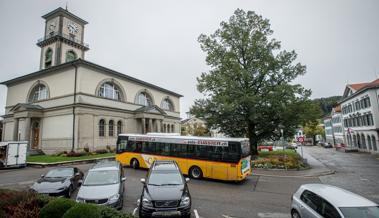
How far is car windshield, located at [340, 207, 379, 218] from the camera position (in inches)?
203

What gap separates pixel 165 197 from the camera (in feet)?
25.5

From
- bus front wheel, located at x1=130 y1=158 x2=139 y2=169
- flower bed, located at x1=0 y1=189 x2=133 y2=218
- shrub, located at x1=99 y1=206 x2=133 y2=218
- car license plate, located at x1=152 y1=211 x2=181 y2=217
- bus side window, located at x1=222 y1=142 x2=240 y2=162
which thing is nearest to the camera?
flower bed, located at x1=0 y1=189 x2=133 y2=218

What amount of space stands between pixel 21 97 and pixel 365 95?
2388 inches

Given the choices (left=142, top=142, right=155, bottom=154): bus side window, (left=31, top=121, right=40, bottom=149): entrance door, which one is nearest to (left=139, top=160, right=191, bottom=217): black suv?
(left=142, top=142, right=155, bottom=154): bus side window

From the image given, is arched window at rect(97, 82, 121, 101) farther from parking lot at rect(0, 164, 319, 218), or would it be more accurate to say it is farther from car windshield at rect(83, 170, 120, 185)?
car windshield at rect(83, 170, 120, 185)

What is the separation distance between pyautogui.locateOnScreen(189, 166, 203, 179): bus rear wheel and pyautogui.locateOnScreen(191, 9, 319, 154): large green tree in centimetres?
821

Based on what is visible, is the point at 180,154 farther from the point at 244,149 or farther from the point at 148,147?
the point at 244,149

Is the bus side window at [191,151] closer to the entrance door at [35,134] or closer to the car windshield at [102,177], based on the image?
the car windshield at [102,177]

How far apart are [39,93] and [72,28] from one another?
16166 millimetres

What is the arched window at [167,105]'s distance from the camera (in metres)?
50.9

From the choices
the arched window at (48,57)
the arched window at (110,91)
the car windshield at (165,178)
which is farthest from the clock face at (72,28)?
the car windshield at (165,178)

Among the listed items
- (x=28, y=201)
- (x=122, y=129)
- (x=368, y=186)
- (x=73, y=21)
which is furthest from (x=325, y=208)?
(x=73, y=21)

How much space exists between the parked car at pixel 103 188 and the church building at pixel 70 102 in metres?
22.1

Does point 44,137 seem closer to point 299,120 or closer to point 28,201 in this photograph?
point 28,201
